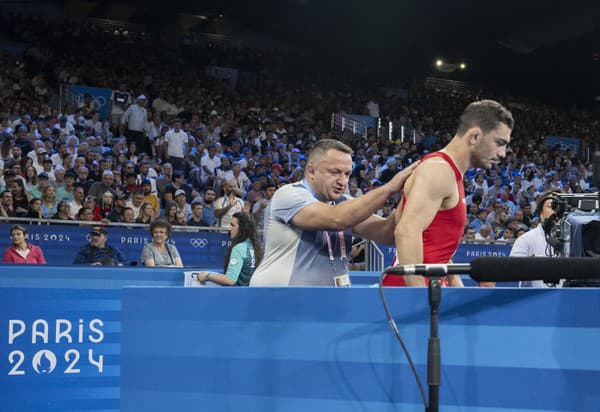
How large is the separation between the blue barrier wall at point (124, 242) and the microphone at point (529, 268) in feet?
30.5

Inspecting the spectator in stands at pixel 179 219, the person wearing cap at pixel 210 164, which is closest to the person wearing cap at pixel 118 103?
the person wearing cap at pixel 210 164

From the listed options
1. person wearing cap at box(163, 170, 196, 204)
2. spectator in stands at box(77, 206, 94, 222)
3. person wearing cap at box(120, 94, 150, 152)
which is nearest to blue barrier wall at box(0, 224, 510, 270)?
spectator in stands at box(77, 206, 94, 222)

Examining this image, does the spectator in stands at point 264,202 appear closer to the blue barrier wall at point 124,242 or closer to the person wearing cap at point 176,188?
the blue barrier wall at point 124,242

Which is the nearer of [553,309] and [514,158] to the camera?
[553,309]

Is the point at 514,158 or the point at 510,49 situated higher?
the point at 510,49

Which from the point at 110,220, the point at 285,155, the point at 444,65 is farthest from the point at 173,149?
the point at 444,65

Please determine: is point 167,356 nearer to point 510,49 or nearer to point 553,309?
point 553,309

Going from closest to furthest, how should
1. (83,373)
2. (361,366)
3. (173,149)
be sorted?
(361,366) < (83,373) < (173,149)

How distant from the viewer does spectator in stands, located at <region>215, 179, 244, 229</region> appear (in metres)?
12.5

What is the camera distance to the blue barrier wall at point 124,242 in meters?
10.8

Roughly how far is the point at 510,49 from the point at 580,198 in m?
28.9

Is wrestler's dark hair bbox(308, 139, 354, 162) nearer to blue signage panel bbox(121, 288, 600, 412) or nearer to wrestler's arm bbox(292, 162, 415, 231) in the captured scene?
wrestler's arm bbox(292, 162, 415, 231)

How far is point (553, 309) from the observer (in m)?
2.26

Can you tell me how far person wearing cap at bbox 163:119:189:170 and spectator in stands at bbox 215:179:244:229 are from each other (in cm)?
269
